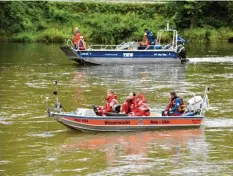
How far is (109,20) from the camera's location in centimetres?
6688

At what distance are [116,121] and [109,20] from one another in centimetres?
4282

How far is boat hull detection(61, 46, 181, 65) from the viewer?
4547cm

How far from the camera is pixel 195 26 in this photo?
67.9m

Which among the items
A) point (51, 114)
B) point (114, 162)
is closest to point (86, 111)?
point (51, 114)

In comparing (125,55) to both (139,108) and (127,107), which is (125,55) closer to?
(127,107)

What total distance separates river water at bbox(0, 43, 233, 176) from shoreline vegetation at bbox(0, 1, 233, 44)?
59.3ft

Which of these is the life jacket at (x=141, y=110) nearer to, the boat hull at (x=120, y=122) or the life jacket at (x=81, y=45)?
the boat hull at (x=120, y=122)

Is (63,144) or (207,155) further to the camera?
(63,144)

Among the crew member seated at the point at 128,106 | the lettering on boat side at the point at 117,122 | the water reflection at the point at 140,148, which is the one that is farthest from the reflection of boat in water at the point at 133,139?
the crew member seated at the point at 128,106

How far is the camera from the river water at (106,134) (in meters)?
20.8

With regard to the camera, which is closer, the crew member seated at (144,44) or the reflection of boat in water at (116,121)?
the reflection of boat in water at (116,121)

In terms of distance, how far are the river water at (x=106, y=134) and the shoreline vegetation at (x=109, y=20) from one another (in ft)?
59.3

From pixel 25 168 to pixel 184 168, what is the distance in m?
4.56

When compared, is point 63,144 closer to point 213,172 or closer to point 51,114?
point 51,114
